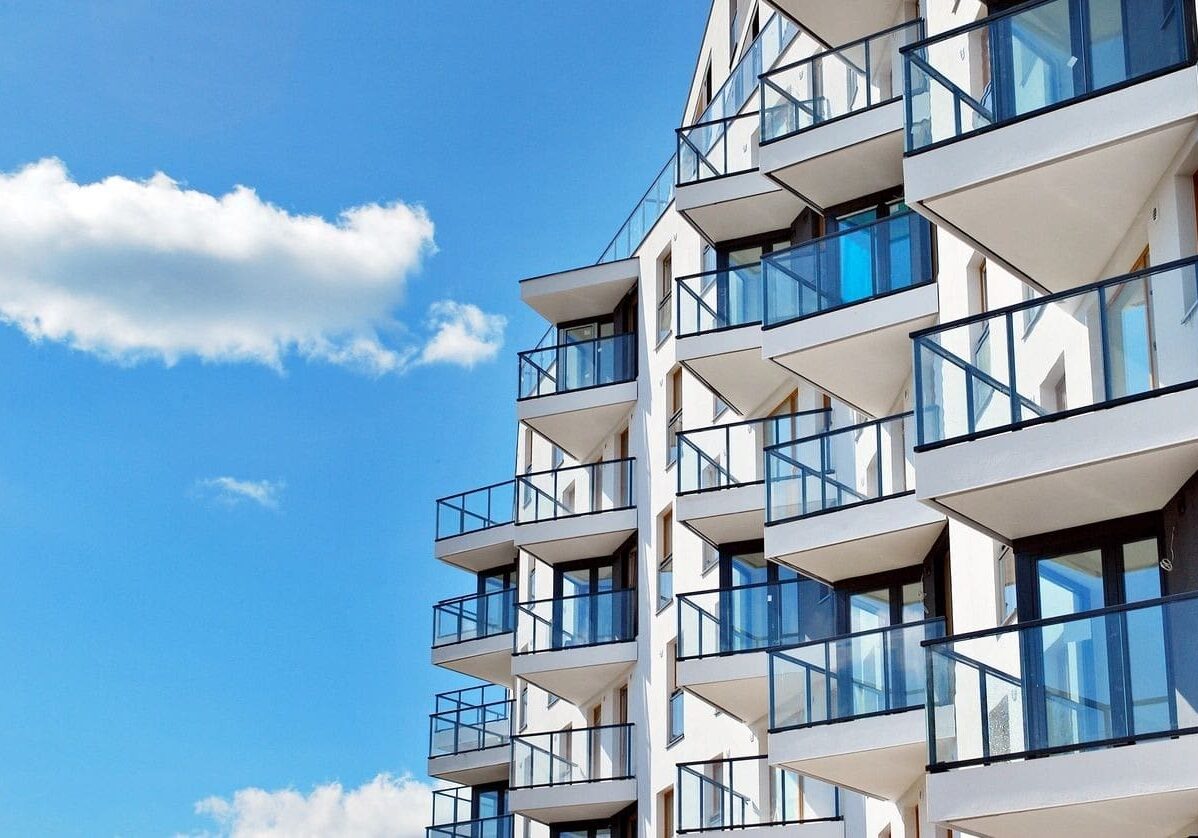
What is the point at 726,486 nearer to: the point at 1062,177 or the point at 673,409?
the point at 673,409

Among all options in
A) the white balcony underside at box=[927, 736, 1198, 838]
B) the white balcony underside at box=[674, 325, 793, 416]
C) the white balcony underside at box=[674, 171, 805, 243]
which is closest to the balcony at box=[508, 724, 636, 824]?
the white balcony underside at box=[674, 325, 793, 416]

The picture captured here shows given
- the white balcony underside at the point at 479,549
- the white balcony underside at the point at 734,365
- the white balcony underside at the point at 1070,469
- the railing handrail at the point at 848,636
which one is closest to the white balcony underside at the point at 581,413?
the white balcony underside at the point at 479,549

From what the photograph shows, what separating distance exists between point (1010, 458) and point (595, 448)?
23.3 metres

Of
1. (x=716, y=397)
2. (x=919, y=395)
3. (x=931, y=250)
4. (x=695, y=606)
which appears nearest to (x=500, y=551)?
(x=716, y=397)

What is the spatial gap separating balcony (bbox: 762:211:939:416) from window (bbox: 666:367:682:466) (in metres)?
10.7

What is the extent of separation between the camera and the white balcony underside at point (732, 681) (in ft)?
84.5

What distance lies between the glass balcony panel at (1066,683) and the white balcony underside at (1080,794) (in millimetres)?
129

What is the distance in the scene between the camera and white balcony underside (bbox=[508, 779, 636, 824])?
110ft

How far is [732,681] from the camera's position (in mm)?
26078

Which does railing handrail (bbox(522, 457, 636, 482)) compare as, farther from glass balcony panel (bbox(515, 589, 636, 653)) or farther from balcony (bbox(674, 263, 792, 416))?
balcony (bbox(674, 263, 792, 416))

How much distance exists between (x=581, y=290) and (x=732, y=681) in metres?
13.2

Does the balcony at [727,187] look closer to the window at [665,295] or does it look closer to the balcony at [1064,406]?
the window at [665,295]

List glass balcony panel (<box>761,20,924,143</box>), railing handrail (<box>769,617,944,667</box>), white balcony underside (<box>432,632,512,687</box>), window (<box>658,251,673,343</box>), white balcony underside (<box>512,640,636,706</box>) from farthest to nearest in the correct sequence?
white balcony underside (<box>432,632,512,687</box>)
window (<box>658,251,673,343</box>)
white balcony underside (<box>512,640,636,706</box>)
glass balcony panel (<box>761,20,924,143</box>)
railing handrail (<box>769,617,944,667</box>)

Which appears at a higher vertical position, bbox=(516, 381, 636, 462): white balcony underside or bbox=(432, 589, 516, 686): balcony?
bbox=(516, 381, 636, 462): white balcony underside
